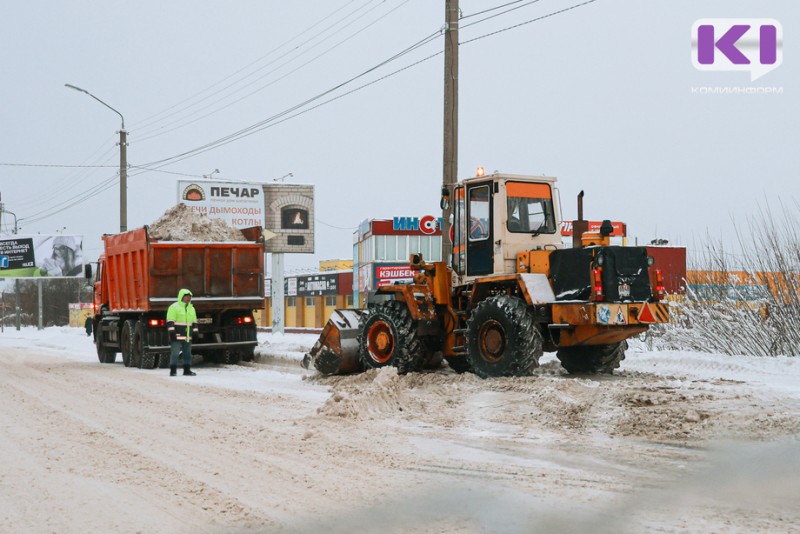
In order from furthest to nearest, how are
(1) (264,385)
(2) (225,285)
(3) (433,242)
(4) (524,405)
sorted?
(3) (433,242)
(2) (225,285)
(1) (264,385)
(4) (524,405)

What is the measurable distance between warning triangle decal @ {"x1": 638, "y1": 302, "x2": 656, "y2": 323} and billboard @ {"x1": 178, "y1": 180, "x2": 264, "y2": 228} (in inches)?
1377

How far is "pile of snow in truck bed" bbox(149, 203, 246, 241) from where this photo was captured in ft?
65.2

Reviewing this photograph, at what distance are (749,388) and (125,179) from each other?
29.4 metres

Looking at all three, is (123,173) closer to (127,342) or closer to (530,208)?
(127,342)

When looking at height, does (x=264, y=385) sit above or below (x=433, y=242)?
below

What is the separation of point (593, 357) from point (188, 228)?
10.2 metres

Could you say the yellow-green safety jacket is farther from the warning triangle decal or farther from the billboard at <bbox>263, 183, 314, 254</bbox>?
the billboard at <bbox>263, 183, 314, 254</bbox>

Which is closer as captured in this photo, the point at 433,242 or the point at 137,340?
the point at 137,340

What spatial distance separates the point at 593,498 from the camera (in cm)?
608

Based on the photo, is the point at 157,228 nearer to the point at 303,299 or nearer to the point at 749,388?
the point at 749,388

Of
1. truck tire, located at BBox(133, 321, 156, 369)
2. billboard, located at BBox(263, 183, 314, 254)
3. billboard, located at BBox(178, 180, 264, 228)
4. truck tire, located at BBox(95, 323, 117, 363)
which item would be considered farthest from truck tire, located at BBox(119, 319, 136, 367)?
billboard, located at BBox(263, 183, 314, 254)

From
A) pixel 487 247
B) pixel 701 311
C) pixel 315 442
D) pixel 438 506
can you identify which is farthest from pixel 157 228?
pixel 438 506

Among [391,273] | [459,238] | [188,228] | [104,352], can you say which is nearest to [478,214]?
[459,238]

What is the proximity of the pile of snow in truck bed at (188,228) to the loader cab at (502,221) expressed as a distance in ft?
27.1
